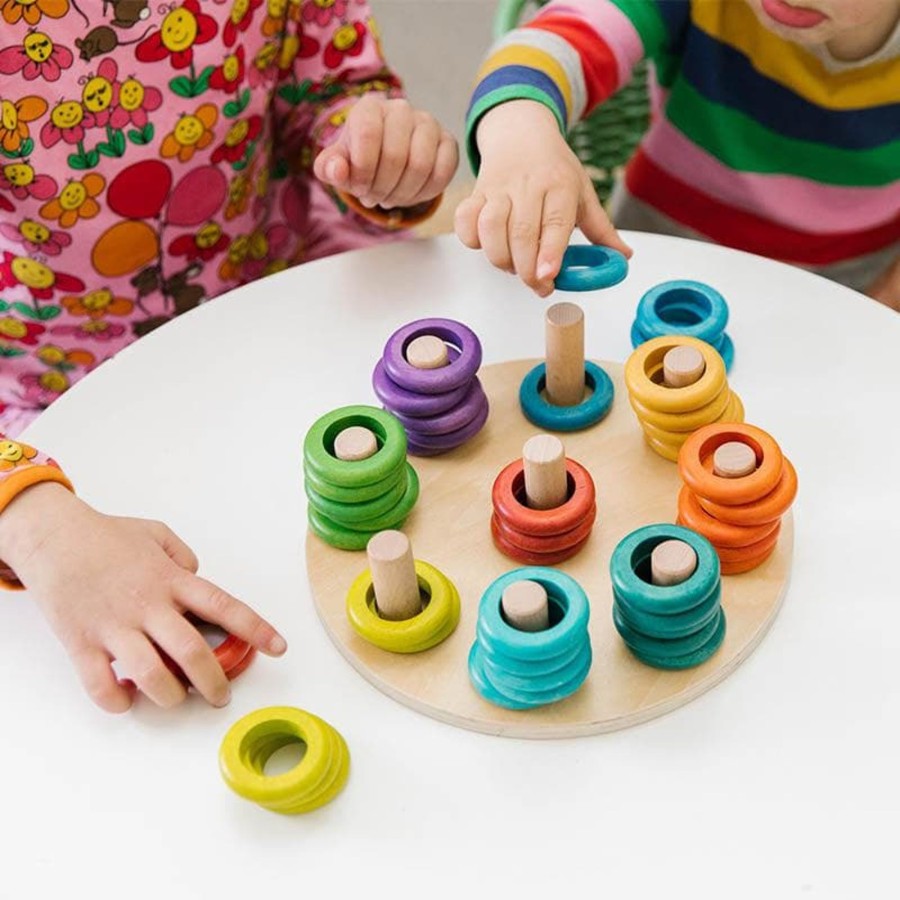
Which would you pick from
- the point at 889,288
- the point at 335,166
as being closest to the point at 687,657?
the point at 335,166

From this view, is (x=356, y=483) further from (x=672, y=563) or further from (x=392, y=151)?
(x=392, y=151)

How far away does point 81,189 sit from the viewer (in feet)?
2.79

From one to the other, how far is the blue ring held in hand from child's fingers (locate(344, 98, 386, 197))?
0.16 metres

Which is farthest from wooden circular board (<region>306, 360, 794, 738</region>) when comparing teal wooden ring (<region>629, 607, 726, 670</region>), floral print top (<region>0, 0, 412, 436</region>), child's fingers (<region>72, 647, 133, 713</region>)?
floral print top (<region>0, 0, 412, 436</region>)

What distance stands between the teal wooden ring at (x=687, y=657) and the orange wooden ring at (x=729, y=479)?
0.20 ft

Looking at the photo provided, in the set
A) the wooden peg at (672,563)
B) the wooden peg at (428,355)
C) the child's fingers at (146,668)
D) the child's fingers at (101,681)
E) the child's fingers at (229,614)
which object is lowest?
the child's fingers at (101,681)

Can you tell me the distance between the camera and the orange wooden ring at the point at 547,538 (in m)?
0.61

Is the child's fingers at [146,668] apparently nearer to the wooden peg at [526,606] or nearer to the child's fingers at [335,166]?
the wooden peg at [526,606]

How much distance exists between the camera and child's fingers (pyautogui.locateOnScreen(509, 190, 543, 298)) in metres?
0.70

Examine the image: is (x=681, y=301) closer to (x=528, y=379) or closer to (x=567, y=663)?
(x=528, y=379)

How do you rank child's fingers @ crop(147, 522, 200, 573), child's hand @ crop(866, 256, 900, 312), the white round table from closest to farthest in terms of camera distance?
1. the white round table
2. child's fingers @ crop(147, 522, 200, 573)
3. child's hand @ crop(866, 256, 900, 312)

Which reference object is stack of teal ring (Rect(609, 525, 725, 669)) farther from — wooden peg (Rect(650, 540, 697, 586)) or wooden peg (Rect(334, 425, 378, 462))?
wooden peg (Rect(334, 425, 378, 462))

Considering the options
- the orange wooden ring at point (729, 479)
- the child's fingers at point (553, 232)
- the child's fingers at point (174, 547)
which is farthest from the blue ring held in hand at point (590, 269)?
the child's fingers at point (174, 547)

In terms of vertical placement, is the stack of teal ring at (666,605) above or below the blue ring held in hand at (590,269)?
below
